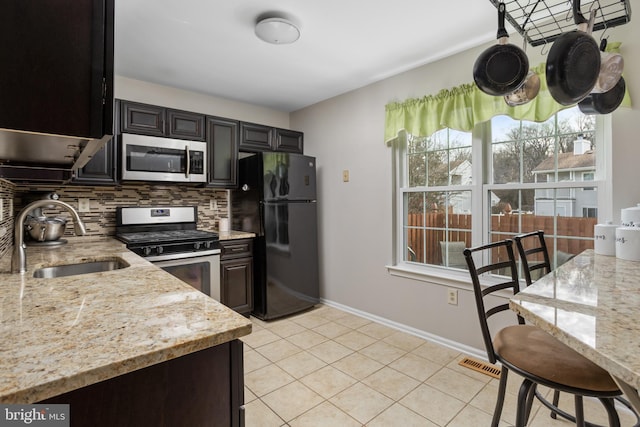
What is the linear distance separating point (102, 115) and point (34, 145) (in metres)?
0.35

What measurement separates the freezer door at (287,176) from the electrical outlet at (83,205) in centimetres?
157

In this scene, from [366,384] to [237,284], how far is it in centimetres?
163

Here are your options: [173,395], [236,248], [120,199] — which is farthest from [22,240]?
[236,248]

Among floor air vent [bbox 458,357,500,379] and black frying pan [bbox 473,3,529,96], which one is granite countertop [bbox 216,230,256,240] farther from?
black frying pan [bbox 473,3,529,96]

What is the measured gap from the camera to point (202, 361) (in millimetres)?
778

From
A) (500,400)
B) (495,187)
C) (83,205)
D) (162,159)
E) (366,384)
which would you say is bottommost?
(366,384)

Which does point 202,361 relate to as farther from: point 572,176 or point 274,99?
point 274,99

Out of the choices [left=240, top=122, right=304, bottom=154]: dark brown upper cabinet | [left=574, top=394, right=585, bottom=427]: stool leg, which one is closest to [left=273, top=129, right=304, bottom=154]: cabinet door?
[left=240, top=122, right=304, bottom=154]: dark brown upper cabinet

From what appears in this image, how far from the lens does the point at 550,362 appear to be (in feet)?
3.67

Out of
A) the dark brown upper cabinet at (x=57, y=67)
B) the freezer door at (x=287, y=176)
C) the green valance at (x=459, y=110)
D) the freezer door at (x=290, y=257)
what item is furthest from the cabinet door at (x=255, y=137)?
the dark brown upper cabinet at (x=57, y=67)

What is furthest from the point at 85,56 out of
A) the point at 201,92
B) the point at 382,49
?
the point at 201,92

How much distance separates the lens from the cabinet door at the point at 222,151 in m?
3.22

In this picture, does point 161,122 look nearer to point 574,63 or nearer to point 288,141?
point 288,141

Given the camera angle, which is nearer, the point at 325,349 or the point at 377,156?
the point at 325,349
